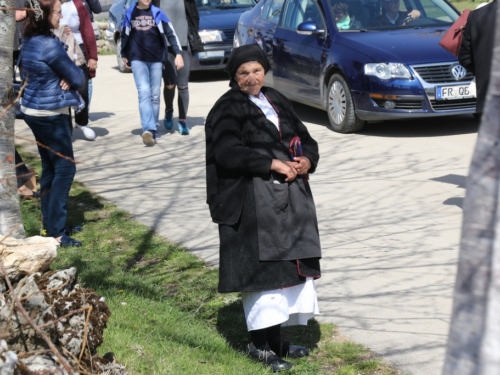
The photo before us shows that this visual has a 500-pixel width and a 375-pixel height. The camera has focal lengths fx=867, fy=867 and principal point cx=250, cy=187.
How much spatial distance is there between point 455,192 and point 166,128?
190 inches

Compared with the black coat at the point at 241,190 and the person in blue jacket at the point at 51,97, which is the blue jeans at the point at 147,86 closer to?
the person in blue jacket at the point at 51,97

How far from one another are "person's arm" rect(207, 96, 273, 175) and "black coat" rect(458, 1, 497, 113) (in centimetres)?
294

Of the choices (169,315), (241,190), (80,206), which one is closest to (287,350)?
(169,315)

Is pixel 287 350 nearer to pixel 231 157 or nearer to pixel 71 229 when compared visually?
pixel 231 157

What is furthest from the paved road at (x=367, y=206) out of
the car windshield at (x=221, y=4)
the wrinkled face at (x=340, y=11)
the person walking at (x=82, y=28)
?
the car windshield at (x=221, y=4)

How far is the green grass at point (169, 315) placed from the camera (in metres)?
4.55

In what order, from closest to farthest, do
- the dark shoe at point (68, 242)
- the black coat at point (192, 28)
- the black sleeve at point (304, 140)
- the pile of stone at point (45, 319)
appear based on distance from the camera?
the pile of stone at point (45, 319) → the black sleeve at point (304, 140) → the dark shoe at point (68, 242) → the black coat at point (192, 28)

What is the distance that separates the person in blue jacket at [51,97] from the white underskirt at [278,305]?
2323 mm

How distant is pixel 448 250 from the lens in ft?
20.7

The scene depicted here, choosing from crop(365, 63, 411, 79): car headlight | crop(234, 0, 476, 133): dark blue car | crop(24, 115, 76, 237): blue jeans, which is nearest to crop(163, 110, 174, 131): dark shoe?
crop(234, 0, 476, 133): dark blue car

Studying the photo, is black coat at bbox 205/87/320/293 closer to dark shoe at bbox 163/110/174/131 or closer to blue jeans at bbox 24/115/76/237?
blue jeans at bbox 24/115/76/237

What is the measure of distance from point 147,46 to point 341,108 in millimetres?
2493

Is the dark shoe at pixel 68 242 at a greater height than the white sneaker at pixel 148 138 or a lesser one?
greater

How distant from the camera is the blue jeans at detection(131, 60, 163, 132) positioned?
34.1ft
